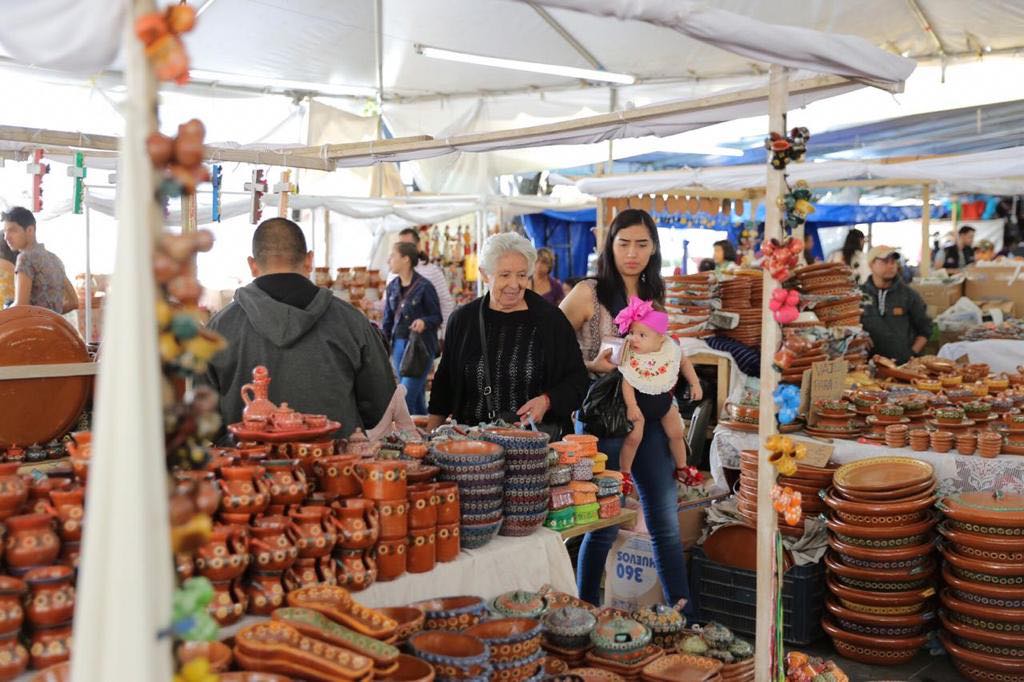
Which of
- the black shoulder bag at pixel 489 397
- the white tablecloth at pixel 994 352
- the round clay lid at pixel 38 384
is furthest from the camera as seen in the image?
the white tablecloth at pixel 994 352

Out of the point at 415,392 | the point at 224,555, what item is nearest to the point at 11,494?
the point at 224,555

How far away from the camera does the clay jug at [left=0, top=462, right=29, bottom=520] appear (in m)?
1.89

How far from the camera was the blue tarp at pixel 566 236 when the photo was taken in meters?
12.2

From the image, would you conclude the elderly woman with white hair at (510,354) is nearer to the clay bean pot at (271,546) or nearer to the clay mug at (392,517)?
the clay mug at (392,517)

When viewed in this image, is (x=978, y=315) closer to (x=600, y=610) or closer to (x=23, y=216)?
(x=600, y=610)

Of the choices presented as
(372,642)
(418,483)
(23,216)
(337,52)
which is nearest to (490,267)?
(418,483)

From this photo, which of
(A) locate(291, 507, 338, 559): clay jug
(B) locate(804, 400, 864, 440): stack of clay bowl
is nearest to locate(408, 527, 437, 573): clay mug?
(A) locate(291, 507, 338, 559): clay jug

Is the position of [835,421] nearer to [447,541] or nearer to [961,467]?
[961,467]

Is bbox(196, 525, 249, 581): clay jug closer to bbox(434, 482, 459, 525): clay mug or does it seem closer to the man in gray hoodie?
bbox(434, 482, 459, 525): clay mug

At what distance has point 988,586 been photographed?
12.7 feet

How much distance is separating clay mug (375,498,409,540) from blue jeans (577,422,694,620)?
5.06ft

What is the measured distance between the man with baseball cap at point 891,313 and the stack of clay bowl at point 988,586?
9.12 feet

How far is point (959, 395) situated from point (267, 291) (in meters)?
3.20

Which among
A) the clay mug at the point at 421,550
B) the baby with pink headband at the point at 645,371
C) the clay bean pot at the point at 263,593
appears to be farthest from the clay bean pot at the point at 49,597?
the baby with pink headband at the point at 645,371
